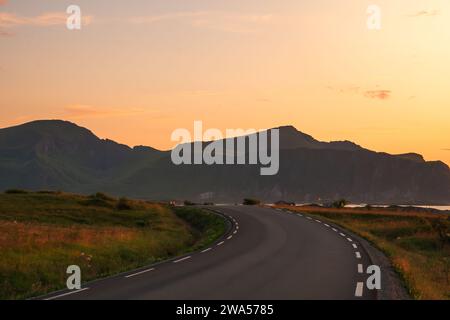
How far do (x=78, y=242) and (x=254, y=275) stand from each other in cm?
1265

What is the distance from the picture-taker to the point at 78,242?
90.6 feet

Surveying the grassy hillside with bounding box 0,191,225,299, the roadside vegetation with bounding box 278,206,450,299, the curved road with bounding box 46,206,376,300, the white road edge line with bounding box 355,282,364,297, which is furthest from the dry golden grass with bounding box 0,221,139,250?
the white road edge line with bounding box 355,282,364,297

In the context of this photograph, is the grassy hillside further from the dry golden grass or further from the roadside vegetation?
the roadside vegetation

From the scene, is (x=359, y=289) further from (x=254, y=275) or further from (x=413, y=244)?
(x=413, y=244)

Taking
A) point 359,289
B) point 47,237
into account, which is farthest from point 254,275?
point 47,237

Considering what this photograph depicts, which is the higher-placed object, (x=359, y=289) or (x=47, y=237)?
(x=47, y=237)

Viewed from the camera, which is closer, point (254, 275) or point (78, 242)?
point (254, 275)

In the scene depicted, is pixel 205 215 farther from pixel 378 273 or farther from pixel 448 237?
pixel 378 273

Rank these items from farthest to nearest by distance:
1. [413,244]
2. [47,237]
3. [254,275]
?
1. [413,244]
2. [47,237]
3. [254,275]

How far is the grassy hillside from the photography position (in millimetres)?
20422

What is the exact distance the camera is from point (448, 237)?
3794cm

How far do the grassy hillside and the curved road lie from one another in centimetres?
207
